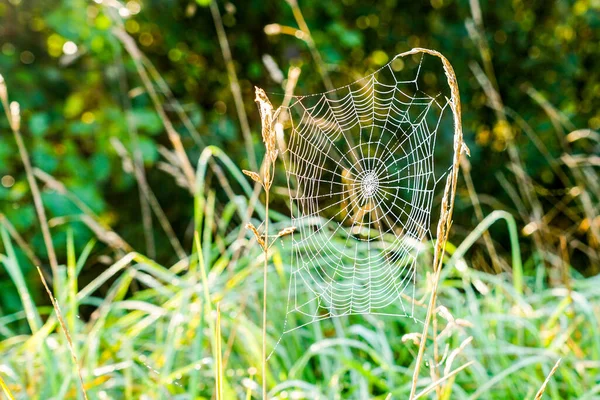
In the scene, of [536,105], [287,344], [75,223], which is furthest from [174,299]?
[536,105]

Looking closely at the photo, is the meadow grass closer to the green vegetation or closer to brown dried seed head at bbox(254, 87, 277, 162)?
the green vegetation

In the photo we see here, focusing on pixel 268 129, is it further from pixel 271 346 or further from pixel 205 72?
pixel 205 72

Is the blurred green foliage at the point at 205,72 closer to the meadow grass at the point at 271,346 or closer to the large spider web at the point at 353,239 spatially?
the large spider web at the point at 353,239

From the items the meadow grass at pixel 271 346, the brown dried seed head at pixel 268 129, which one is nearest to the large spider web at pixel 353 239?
the meadow grass at pixel 271 346

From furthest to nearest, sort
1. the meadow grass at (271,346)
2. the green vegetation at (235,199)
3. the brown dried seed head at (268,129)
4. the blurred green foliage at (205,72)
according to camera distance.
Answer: the blurred green foliage at (205,72) → the green vegetation at (235,199) → the meadow grass at (271,346) → the brown dried seed head at (268,129)

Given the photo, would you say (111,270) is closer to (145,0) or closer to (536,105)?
(145,0)

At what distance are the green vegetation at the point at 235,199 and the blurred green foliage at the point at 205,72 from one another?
0.04 ft

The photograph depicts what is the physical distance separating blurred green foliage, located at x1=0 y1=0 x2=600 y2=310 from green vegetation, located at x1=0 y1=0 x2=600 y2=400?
11 millimetres

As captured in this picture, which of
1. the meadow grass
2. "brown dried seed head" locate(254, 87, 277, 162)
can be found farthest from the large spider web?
"brown dried seed head" locate(254, 87, 277, 162)

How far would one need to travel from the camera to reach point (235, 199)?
206 centimetres

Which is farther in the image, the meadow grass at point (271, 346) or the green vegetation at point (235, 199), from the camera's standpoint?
the green vegetation at point (235, 199)

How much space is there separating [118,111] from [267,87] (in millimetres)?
857

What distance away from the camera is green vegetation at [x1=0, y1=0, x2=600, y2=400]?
1632mm

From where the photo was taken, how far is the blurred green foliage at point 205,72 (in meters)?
2.91
